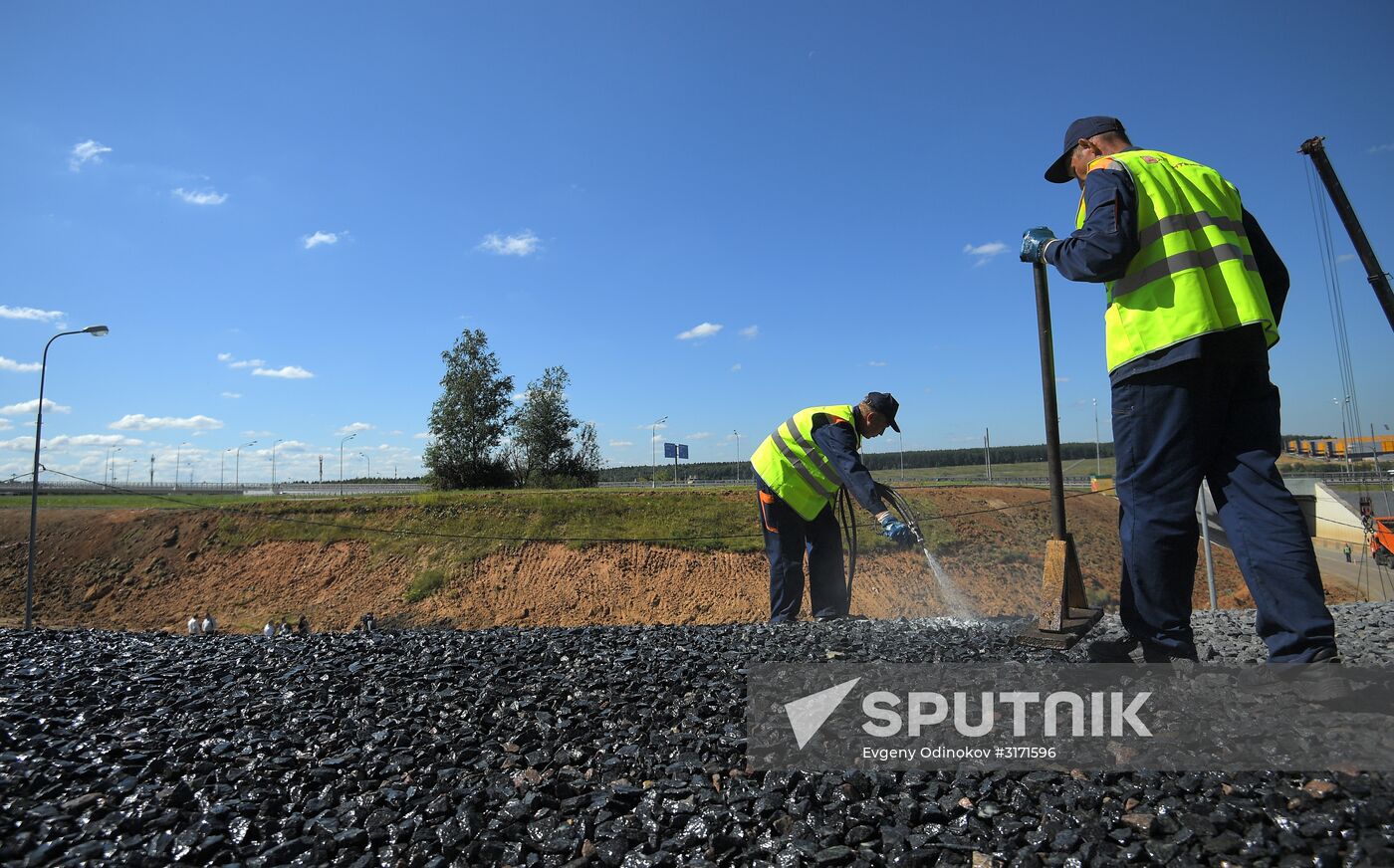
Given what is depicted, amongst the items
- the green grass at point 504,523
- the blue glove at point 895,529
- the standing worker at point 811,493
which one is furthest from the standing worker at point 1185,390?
the green grass at point 504,523

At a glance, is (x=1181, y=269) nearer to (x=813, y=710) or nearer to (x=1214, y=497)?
(x=1214, y=497)

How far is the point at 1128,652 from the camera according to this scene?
280 cm

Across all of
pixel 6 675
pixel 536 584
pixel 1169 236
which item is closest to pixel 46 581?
pixel 536 584

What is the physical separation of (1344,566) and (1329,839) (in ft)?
131

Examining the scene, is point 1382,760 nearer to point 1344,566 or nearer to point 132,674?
point 132,674

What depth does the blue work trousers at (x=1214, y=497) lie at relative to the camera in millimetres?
2215

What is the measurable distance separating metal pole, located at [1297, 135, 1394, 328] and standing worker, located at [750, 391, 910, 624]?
1295 cm

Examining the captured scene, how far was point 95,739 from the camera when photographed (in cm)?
264

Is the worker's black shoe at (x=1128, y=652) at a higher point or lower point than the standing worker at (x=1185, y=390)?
lower

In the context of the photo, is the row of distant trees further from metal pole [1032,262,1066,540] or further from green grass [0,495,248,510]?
metal pole [1032,262,1066,540]

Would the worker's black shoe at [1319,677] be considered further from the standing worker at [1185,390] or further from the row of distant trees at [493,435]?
the row of distant trees at [493,435]

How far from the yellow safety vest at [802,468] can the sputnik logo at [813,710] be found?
3.26 metres

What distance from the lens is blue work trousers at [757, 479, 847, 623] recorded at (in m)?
6.08

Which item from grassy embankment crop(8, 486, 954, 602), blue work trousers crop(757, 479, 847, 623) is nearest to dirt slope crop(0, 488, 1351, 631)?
grassy embankment crop(8, 486, 954, 602)
